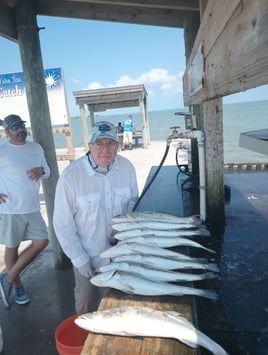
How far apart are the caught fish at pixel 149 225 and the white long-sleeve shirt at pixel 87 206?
0.22 metres

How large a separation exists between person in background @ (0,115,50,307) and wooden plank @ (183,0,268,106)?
2675 mm

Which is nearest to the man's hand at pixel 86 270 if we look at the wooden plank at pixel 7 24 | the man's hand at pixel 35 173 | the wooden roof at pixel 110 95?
the man's hand at pixel 35 173

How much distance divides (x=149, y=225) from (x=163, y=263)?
1.77ft

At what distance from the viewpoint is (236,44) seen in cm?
143

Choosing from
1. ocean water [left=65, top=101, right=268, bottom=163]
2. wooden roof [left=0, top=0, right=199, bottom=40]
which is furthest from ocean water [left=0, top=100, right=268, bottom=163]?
wooden roof [left=0, top=0, right=199, bottom=40]

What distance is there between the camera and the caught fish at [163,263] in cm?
210

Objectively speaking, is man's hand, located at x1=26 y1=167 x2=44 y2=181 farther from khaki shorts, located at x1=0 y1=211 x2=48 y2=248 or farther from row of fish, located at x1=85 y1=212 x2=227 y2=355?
row of fish, located at x1=85 y1=212 x2=227 y2=355

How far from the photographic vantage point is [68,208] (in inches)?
101

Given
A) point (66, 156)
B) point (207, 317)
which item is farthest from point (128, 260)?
point (66, 156)

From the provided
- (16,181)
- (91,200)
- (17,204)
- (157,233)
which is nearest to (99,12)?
(16,181)

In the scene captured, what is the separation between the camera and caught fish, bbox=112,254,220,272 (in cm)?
210

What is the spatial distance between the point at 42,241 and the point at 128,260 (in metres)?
2.26

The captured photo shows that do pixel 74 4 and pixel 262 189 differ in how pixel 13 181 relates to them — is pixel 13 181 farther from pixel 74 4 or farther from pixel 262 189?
pixel 262 189

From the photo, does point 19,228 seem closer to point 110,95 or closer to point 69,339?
point 69,339
